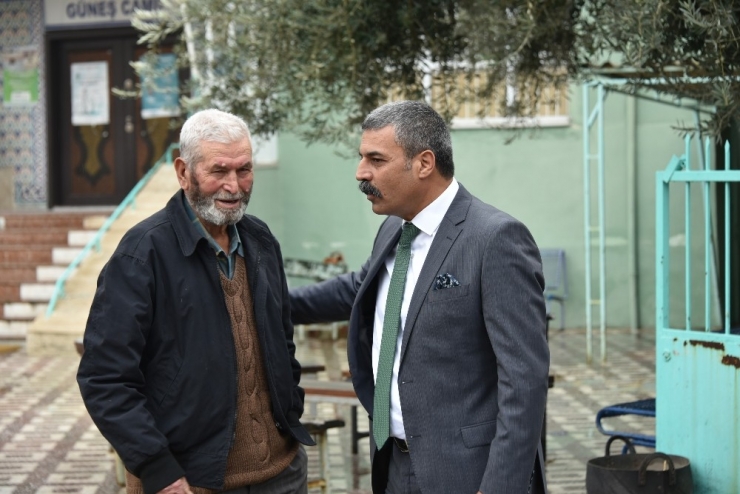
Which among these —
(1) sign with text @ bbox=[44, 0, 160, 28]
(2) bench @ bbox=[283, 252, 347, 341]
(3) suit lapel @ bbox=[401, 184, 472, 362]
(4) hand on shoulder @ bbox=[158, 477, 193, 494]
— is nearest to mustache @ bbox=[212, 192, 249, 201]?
(3) suit lapel @ bbox=[401, 184, 472, 362]

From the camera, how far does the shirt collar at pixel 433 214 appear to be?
344cm

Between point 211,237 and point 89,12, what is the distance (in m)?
13.5

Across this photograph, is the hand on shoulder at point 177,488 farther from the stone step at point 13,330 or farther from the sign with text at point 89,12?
the sign with text at point 89,12

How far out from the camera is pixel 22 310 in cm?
1369

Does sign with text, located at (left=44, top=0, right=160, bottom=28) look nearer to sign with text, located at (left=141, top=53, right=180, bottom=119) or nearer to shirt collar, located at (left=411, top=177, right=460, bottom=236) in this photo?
sign with text, located at (left=141, top=53, right=180, bottom=119)

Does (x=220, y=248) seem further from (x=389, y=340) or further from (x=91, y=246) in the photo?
(x=91, y=246)

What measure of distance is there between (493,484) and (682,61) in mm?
3393

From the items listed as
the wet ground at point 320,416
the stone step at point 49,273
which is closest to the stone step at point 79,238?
the stone step at point 49,273

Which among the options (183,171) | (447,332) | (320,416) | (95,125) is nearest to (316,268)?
(95,125)

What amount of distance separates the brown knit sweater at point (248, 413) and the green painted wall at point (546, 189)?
10.7 meters

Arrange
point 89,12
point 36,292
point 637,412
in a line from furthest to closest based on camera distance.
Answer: point 89,12
point 36,292
point 637,412

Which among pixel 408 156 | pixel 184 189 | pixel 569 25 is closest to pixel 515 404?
pixel 408 156

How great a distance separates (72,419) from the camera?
9242mm

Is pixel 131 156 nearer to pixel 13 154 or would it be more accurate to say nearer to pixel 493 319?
pixel 13 154
